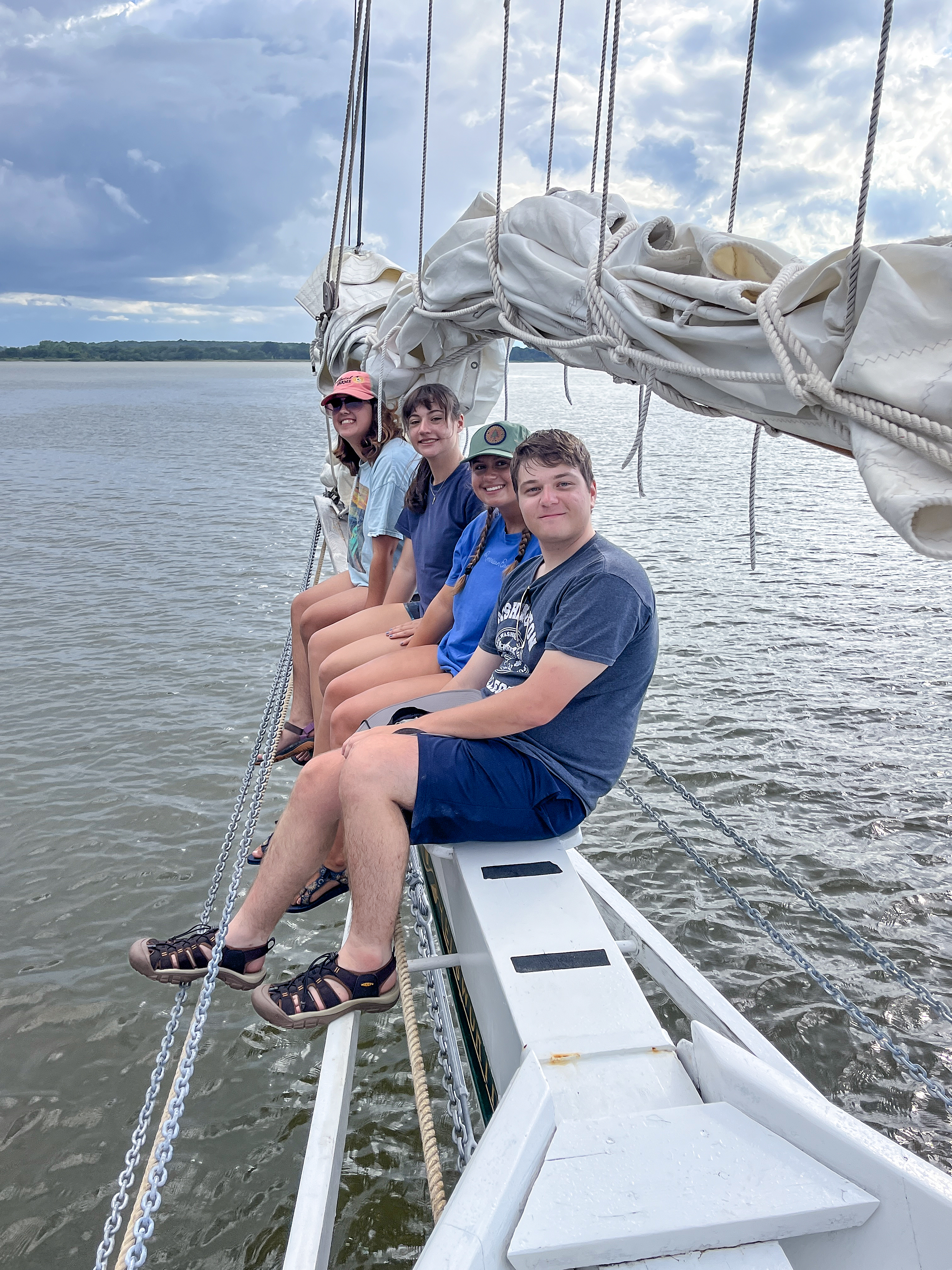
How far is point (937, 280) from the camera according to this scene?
1.59 m

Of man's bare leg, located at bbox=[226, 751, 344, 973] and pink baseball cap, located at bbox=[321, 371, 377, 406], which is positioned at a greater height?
pink baseball cap, located at bbox=[321, 371, 377, 406]

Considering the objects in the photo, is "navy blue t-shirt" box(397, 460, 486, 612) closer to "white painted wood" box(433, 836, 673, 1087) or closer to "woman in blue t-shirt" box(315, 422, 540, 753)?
"woman in blue t-shirt" box(315, 422, 540, 753)

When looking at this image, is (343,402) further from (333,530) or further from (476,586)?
(333,530)

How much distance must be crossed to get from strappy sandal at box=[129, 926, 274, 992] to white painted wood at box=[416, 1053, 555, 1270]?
45.8 inches

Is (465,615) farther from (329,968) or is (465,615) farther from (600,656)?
(329,968)

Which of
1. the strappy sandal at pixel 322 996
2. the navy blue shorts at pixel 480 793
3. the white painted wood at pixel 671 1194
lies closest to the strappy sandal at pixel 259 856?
the strappy sandal at pixel 322 996

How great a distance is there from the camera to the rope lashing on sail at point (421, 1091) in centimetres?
174

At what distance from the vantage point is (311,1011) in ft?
7.29

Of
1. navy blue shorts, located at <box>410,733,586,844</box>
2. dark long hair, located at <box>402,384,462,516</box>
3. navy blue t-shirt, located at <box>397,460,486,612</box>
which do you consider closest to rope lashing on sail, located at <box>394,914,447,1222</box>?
navy blue shorts, located at <box>410,733,586,844</box>

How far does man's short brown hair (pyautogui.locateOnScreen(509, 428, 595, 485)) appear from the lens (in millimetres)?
2418

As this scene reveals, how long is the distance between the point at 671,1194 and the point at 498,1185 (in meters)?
0.28

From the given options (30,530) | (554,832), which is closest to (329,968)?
(554,832)

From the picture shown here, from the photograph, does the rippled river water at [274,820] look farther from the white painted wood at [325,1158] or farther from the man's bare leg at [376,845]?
the white painted wood at [325,1158]

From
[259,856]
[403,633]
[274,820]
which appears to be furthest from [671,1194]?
[274,820]
